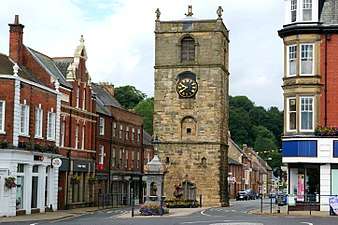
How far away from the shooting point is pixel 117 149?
2854 inches

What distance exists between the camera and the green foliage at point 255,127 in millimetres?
169000

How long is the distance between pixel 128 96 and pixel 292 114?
92.3m

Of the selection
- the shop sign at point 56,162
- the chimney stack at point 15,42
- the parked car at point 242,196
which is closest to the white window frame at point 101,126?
the chimney stack at point 15,42

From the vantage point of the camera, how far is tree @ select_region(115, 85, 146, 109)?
138 m

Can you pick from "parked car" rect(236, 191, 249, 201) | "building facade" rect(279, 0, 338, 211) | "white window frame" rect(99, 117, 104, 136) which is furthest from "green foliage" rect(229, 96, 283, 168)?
"building facade" rect(279, 0, 338, 211)

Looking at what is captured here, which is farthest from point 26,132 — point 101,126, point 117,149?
point 117,149

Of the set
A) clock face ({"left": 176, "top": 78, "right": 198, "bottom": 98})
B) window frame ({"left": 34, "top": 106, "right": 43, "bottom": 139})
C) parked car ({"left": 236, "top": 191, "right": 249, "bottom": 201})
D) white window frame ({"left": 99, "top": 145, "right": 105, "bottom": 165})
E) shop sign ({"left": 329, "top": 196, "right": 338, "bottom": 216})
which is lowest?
parked car ({"left": 236, "top": 191, "right": 249, "bottom": 201})

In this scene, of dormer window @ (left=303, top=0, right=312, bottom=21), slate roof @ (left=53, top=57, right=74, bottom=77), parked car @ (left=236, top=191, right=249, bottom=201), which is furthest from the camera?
parked car @ (left=236, top=191, right=249, bottom=201)

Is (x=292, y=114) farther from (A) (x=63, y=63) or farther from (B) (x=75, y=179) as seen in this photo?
(A) (x=63, y=63)

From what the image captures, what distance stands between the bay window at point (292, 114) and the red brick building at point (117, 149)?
22.3 metres

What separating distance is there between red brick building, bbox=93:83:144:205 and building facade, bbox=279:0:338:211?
22.7m

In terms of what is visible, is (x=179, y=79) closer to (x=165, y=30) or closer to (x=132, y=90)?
(x=165, y=30)

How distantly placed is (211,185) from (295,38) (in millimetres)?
26148

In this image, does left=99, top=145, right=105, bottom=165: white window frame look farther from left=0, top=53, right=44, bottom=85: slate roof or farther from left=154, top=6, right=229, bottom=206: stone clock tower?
left=0, top=53, right=44, bottom=85: slate roof
